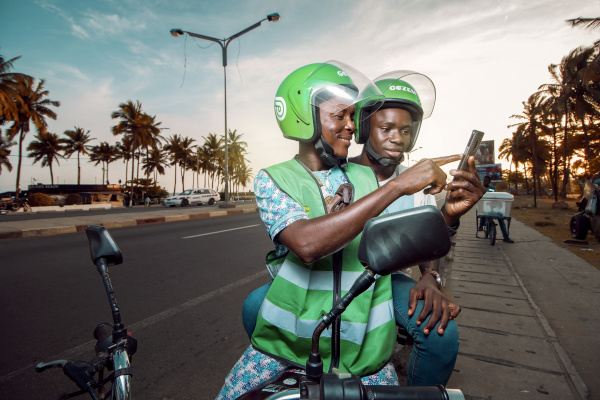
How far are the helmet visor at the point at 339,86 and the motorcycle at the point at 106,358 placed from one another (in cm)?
86

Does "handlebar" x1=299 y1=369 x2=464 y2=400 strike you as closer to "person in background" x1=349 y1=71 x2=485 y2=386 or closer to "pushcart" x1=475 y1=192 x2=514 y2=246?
"person in background" x1=349 y1=71 x2=485 y2=386

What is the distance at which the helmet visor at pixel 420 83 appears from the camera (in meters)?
1.73

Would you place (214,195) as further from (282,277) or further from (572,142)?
(572,142)

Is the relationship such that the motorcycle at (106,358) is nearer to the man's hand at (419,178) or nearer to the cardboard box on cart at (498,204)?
the man's hand at (419,178)

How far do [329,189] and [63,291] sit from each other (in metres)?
4.51

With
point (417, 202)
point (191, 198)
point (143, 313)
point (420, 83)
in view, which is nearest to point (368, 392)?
point (417, 202)

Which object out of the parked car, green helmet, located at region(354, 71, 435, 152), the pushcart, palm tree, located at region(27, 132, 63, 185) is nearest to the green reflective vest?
green helmet, located at region(354, 71, 435, 152)

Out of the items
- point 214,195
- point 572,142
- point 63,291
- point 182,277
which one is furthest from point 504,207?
point 572,142

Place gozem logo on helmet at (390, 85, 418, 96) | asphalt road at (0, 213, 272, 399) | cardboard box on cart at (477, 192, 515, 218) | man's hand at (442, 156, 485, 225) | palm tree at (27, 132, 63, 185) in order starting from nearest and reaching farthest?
1. man's hand at (442, 156, 485, 225)
2. gozem logo on helmet at (390, 85, 418, 96)
3. asphalt road at (0, 213, 272, 399)
4. cardboard box on cart at (477, 192, 515, 218)
5. palm tree at (27, 132, 63, 185)

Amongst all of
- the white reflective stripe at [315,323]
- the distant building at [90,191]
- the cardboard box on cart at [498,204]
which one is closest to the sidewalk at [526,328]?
the white reflective stripe at [315,323]

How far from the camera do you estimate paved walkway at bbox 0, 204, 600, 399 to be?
2.40m

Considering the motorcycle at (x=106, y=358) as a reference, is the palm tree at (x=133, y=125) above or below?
above

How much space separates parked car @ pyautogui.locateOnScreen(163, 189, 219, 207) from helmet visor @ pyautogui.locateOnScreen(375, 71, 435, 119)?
29.0 m

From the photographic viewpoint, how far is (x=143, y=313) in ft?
12.2
